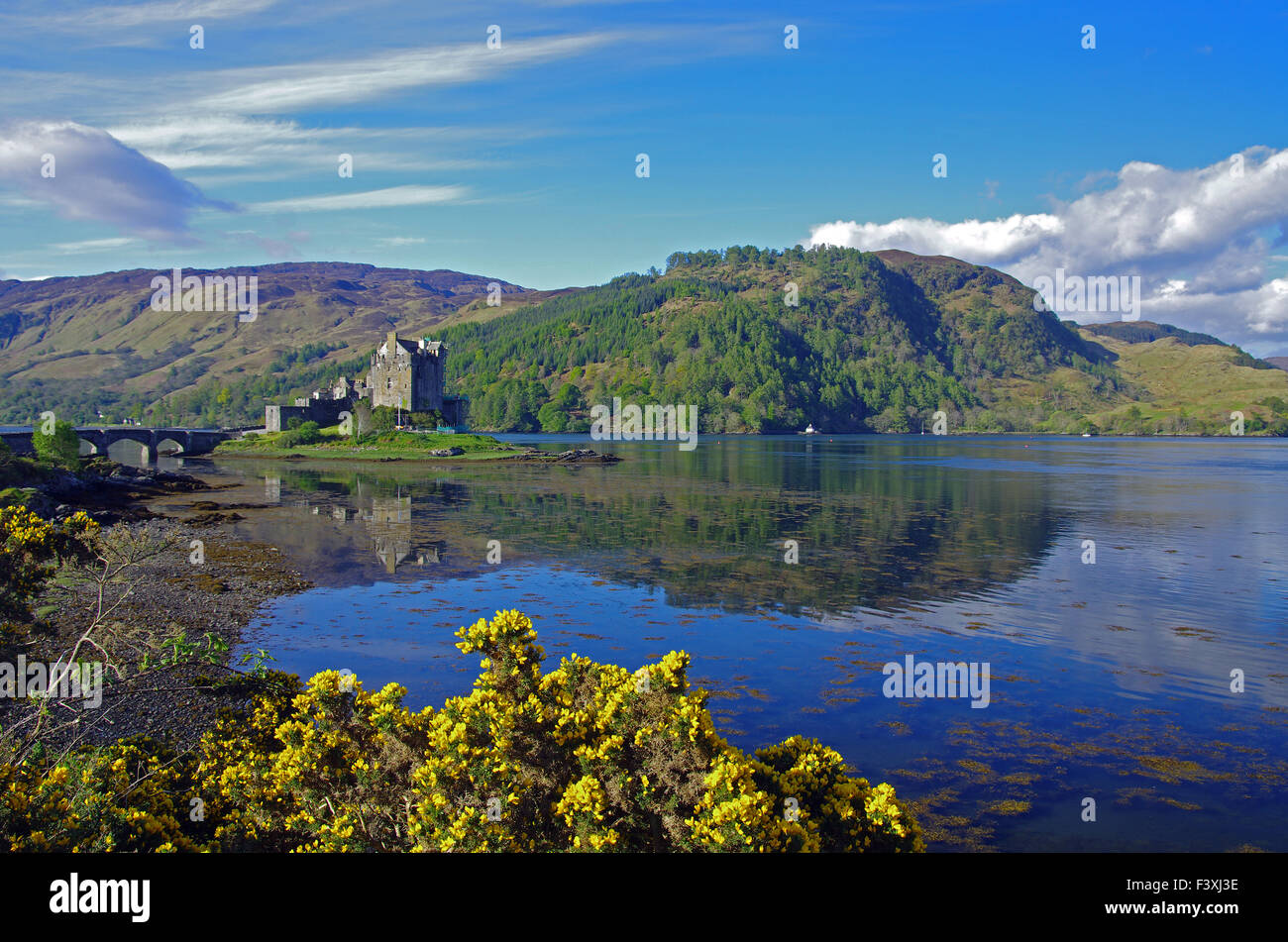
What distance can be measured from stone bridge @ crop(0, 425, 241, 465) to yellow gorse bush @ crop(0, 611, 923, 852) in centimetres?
13068

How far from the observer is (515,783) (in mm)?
10094

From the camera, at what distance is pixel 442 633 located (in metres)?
29.0

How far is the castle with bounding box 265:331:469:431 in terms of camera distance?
489ft

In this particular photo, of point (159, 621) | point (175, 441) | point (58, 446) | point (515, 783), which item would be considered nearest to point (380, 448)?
point (175, 441)

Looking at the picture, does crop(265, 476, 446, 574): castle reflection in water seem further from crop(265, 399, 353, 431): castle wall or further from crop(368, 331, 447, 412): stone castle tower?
crop(265, 399, 353, 431): castle wall

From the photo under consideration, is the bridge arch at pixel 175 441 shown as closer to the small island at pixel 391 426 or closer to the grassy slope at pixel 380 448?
the grassy slope at pixel 380 448

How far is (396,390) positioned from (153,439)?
41328mm

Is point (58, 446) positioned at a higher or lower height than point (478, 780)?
higher

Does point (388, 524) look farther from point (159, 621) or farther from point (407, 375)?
A: point (407, 375)

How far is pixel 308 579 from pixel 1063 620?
111 feet

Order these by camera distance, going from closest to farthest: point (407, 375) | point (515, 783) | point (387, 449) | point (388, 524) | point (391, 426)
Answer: point (515, 783) < point (388, 524) < point (387, 449) < point (391, 426) < point (407, 375)

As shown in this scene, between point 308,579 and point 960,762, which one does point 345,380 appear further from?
point 960,762

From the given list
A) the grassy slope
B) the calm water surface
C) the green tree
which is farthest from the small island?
the calm water surface
